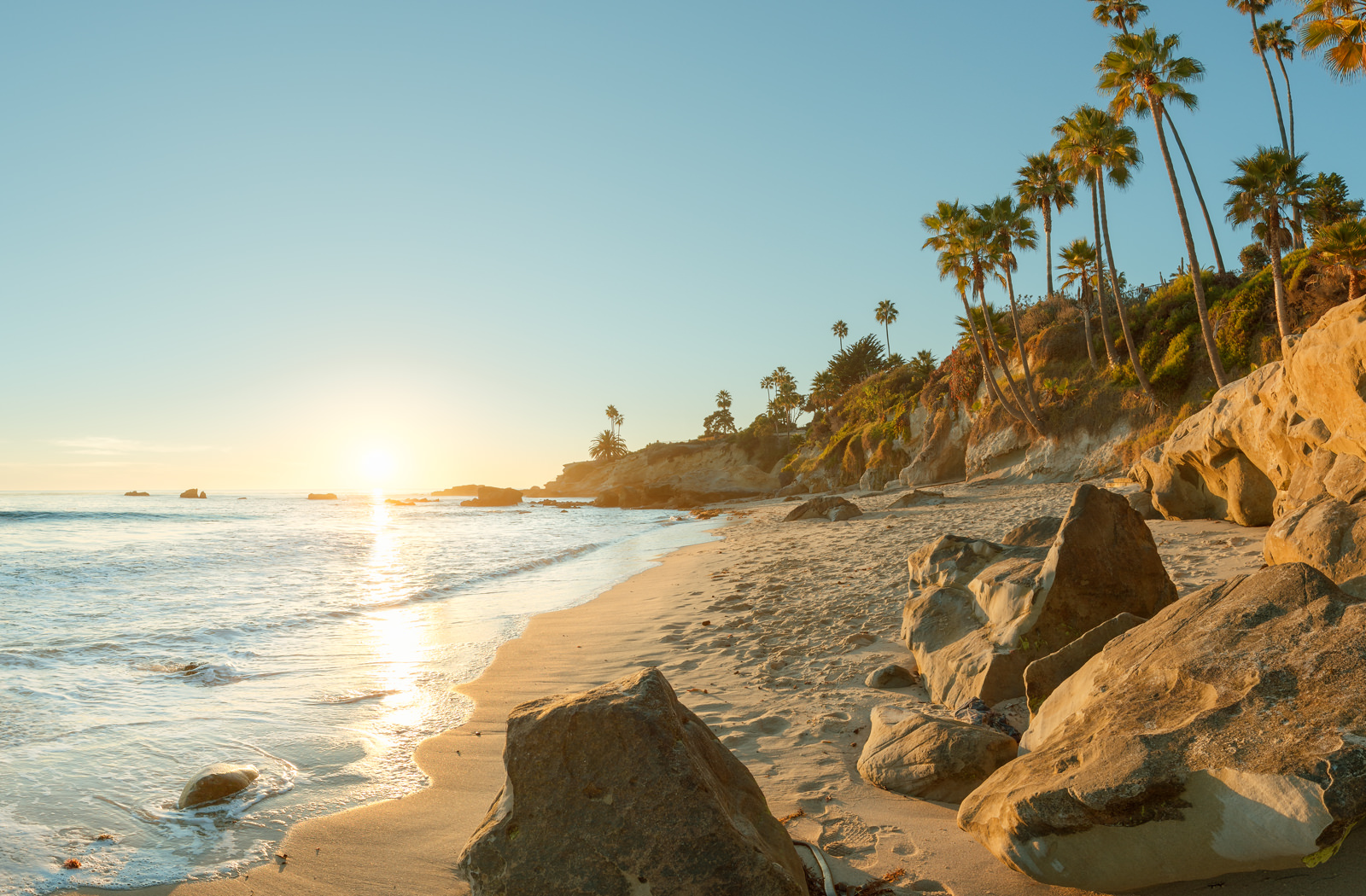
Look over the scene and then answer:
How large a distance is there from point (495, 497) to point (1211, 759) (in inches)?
3516

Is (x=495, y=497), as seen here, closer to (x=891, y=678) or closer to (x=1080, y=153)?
(x=1080, y=153)

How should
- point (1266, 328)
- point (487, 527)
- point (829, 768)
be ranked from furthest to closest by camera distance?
point (487, 527)
point (1266, 328)
point (829, 768)

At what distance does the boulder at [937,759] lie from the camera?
12.9 ft

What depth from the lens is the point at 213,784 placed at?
4.54 m

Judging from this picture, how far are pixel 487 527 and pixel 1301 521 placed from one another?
38178 mm

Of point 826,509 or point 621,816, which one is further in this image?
point 826,509

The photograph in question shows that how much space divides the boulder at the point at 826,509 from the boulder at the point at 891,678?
1804 cm

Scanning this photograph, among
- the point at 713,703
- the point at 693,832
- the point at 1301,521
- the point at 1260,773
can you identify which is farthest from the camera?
the point at 713,703

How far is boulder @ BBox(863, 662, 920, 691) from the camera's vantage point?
19.5 ft

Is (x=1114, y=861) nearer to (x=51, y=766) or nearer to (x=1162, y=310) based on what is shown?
(x=51, y=766)

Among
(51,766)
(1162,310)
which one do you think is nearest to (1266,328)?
(1162,310)

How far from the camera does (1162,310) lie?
3191 centimetres

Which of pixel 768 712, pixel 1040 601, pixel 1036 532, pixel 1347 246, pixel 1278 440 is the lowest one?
pixel 768 712

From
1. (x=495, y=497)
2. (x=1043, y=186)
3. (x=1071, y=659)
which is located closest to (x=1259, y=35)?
(x=1043, y=186)
